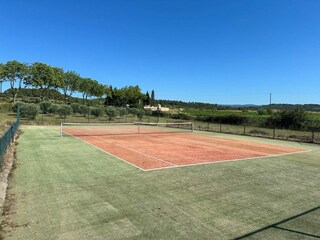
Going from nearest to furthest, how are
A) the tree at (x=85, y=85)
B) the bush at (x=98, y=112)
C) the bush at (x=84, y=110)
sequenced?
the bush at (x=98, y=112), the bush at (x=84, y=110), the tree at (x=85, y=85)

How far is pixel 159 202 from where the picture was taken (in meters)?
6.90

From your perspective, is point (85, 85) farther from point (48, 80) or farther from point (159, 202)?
point (159, 202)

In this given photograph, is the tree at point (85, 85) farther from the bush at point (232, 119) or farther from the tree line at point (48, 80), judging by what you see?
the bush at point (232, 119)

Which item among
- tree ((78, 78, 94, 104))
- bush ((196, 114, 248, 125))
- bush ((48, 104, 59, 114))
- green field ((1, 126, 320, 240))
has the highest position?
tree ((78, 78, 94, 104))

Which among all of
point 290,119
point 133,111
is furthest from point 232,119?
point 133,111

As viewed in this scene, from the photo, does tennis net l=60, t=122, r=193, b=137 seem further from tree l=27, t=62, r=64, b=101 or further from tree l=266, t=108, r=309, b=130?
tree l=27, t=62, r=64, b=101

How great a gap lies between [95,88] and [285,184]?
233 ft

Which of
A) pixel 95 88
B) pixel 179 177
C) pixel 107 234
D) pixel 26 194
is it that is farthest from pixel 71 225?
pixel 95 88

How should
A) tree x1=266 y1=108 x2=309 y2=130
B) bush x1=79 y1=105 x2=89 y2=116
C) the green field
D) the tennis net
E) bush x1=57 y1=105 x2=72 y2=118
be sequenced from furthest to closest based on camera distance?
bush x1=79 y1=105 x2=89 y2=116
bush x1=57 y1=105 x2=72 y2=118
tree x1=266 y1=108 x2=309 y2=130
the tennis net
the green field

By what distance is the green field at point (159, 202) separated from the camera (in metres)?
5.30

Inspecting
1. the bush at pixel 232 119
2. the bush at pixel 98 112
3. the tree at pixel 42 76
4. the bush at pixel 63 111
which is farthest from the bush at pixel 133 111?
the tree at pixel 42 76

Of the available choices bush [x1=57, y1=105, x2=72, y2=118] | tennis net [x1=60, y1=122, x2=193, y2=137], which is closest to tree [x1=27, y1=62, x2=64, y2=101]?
bush [x1=57, y1=105, x2=72, y2=118]

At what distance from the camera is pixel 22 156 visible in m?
12.8

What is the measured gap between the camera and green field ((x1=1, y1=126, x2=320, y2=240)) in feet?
17.4
